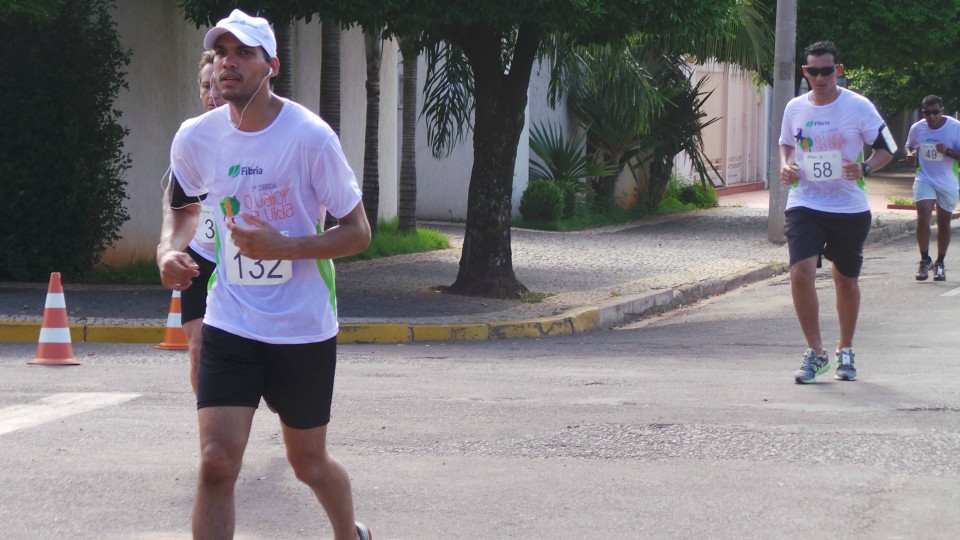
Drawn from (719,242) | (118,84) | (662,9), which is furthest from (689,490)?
(719,242)

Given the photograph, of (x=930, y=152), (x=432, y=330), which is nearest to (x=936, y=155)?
(x=930, y=152)

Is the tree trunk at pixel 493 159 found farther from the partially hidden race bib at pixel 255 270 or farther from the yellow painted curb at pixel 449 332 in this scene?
the partially hidden race bib at pixel 255 270

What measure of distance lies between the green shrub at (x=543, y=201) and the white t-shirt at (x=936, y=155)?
770 centimetres

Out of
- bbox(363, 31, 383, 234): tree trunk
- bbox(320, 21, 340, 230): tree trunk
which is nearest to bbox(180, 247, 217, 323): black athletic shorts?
bbox(320, 21, 340, 230): tree trunk

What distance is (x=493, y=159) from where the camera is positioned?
1267 centimetres

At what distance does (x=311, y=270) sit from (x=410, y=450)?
2.49 m

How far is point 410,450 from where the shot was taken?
6461mm

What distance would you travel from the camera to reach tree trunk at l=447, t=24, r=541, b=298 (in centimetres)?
1254

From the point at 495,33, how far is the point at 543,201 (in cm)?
909

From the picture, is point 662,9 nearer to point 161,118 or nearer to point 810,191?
point 810,191

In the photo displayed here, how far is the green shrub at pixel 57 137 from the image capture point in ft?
42.0

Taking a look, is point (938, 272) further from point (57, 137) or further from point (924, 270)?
point (57, 137)

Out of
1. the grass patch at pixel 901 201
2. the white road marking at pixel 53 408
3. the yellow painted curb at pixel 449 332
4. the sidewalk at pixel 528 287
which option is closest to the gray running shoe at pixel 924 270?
the sidewalk at pixel 528 287

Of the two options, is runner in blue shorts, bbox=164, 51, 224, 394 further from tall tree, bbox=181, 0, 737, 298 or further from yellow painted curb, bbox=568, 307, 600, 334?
yellow painted curb, bbox=568, 307, 600, 334
